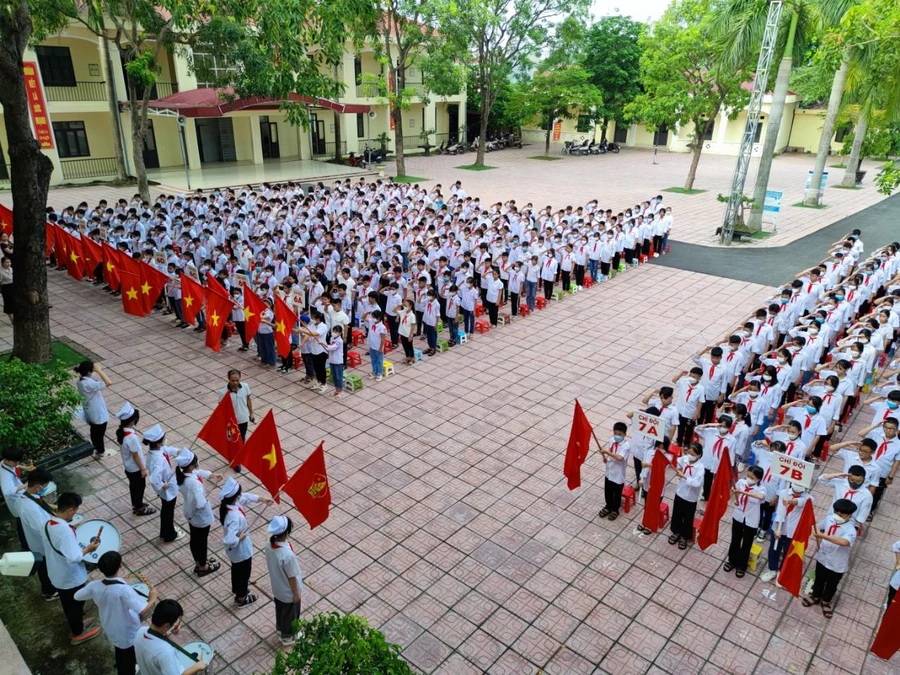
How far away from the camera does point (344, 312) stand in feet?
35.3

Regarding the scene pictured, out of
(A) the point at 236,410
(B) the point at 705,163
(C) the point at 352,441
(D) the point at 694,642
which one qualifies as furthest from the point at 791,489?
(B) the point at 705,163

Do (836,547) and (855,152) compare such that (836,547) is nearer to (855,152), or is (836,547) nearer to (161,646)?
(161,646)

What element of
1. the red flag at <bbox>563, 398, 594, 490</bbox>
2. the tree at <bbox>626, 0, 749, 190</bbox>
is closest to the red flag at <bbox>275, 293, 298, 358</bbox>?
the red flag at <bbox>563, 398, 594, 490</bbox>

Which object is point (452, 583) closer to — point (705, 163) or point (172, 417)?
point (172, 417)

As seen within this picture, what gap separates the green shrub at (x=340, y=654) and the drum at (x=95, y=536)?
2.95 m

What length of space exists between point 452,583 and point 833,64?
10.5 m

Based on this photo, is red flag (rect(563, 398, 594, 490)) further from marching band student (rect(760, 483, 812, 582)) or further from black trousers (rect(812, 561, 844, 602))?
black trousers (rect(812, 561, 844, 602))

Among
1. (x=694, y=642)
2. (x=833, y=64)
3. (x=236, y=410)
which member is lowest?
(x=694, y=642)

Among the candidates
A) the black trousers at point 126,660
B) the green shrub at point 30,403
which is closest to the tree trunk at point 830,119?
the green shrub at point 30,403

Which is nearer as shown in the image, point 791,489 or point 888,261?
point 791,489

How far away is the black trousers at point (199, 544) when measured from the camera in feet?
20.7

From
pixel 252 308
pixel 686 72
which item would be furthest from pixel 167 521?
pixel 686 72

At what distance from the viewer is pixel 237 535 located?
5699mm

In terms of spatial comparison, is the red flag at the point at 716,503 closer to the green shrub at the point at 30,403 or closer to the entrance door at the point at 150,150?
the green shrub at the point at 30,403
